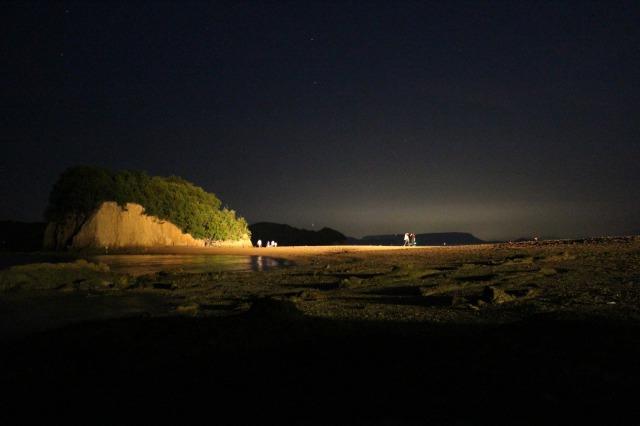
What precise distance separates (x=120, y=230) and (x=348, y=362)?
130ft

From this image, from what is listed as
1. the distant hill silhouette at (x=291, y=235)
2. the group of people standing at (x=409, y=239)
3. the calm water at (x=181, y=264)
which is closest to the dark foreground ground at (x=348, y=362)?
the calm water at (x=181, y=264)

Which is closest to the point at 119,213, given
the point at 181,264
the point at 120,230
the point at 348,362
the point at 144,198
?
the point at 120,230

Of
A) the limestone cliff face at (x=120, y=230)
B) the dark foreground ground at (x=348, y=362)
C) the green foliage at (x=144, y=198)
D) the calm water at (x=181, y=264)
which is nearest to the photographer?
the dark foreground ground at (x=348, y=362)

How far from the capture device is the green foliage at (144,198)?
40375mm

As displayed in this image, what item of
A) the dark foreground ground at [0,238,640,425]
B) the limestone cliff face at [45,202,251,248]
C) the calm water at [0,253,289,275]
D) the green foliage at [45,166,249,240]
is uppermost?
the green foliage at [45,166,249,240]

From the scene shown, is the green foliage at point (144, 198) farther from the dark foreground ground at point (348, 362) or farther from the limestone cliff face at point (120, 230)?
the dark foreground ground at point (348, 362)

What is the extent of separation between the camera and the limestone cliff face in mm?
39094

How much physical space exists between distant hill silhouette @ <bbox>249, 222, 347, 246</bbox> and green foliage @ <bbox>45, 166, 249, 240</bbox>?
35598 millimetres

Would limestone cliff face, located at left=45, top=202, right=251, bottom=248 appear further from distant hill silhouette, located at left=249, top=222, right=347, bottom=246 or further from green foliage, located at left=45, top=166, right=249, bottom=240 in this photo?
distant hill silhouette, located at left=249, top=222, right=347, bottom=246

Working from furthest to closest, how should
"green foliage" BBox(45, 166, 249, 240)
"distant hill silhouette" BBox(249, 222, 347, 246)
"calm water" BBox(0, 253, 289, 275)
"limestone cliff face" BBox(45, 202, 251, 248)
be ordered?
"distant hill silhouette" BBox(249, 222, 347, 246) < "green foliage" BBox(45, 166, 249, 240) < "limestone cliff face" BBox(45, 202, 251, 248) < "calm water" BBox(0, 253, 289, 275)

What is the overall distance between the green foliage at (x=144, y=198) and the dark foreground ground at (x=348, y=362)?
33.8m

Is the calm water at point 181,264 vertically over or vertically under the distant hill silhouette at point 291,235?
under

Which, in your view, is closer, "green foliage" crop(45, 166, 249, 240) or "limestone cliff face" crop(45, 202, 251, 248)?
"limestone cliff face" crop(45, 202, 251, 248)

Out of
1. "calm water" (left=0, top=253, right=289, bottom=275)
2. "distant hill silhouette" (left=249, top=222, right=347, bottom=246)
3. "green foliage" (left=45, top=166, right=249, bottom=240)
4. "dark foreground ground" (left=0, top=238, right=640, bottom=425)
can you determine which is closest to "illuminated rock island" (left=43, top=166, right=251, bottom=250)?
"green foliage" (left=45, top=166, right=249, bottom=240)
